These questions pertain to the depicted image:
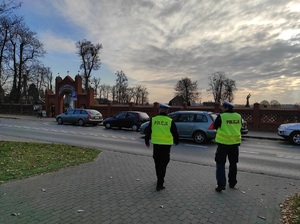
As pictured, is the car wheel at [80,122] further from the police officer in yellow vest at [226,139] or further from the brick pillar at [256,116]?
the police officer in yellow vest at [226,139]

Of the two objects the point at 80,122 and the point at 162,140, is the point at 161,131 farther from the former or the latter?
the point at 80,122

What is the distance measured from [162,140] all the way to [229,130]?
1408 mm

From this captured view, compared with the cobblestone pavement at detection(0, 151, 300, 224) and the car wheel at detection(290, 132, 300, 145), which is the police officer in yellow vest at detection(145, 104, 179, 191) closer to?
the cobblestone pavement at detection(0, 151, 300, 224)

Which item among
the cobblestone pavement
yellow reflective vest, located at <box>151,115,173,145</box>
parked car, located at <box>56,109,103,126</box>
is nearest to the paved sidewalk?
the cobblestone pavement

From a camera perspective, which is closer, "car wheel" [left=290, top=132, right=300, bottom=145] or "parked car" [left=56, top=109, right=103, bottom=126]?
"car wheel" [left=290, top=132, right=300, bottom=145]

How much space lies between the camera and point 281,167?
30.5ft

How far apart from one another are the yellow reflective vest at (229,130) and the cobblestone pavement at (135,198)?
3.41 ft

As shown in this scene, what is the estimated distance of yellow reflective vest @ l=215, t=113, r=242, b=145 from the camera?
586 centimetres

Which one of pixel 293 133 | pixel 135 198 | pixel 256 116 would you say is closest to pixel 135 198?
pixel 135 198

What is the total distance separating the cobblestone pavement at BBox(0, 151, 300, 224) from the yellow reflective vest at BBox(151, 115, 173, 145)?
3.19 feet

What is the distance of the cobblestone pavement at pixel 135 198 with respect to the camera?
13.9 ft

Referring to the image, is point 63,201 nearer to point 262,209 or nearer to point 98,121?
point 262,209

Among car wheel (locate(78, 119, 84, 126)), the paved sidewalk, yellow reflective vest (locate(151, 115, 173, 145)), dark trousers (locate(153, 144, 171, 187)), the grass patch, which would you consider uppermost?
yellow reflective vest (locate(151, 115, 173, 145))

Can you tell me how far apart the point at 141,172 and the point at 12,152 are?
4617mm
